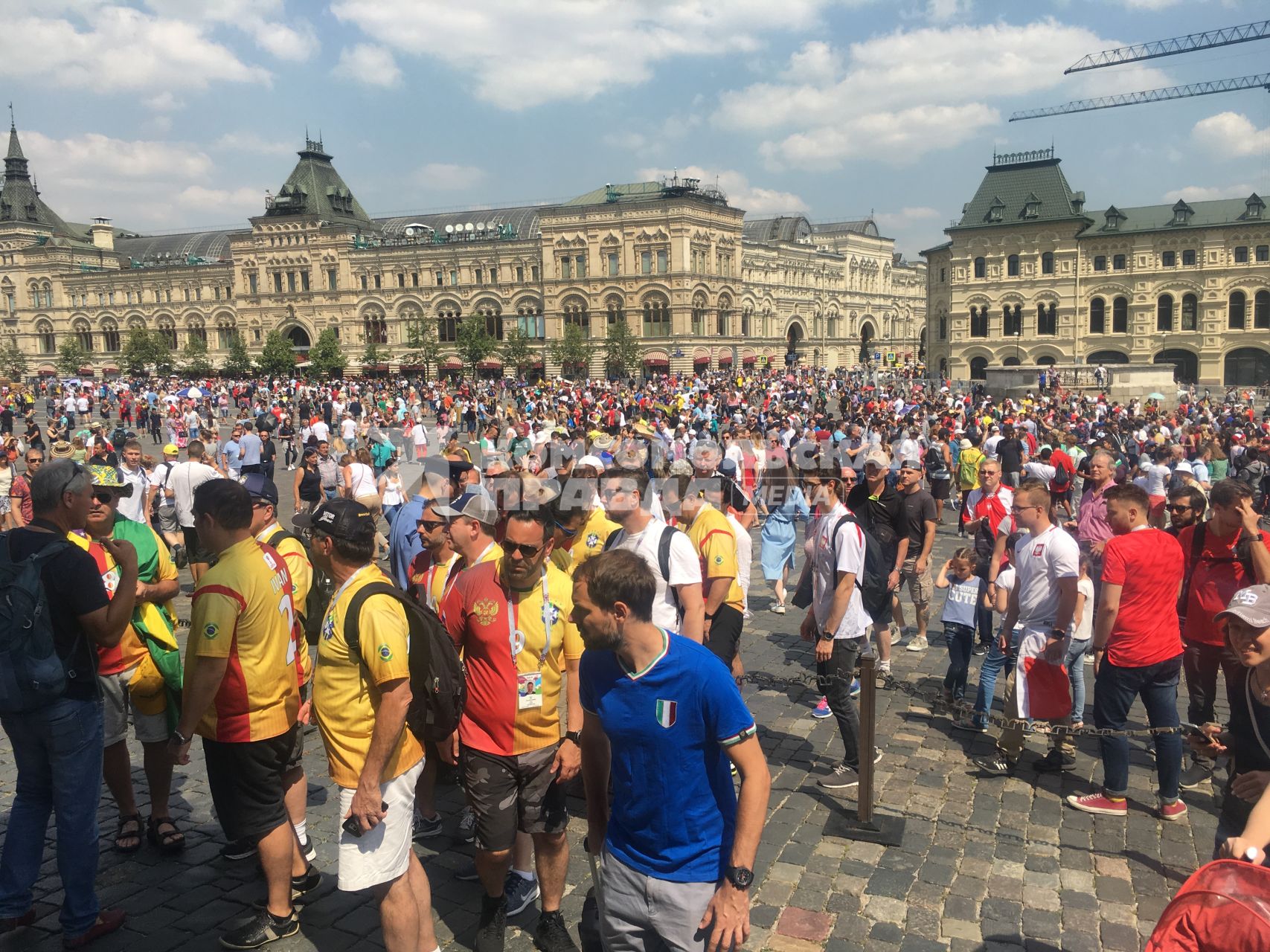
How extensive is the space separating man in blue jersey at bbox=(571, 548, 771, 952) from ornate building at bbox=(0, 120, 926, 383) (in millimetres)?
64264

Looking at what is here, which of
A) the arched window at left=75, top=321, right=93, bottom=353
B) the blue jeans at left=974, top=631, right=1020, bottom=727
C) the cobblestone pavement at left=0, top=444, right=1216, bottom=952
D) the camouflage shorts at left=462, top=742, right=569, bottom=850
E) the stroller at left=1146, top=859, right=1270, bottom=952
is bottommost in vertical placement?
the cobblestone pavement at left=0, top=444, right=1216, bottom=952

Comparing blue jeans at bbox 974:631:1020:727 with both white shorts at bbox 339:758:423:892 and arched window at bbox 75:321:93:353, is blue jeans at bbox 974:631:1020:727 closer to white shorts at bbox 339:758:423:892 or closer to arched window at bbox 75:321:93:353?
white shorts at bbox 339:758:423:892

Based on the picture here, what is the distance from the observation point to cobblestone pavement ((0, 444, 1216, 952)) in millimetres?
4094

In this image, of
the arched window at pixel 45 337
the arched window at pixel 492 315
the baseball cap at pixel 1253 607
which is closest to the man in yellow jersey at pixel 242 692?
the baseball cap at pixel 1253 607

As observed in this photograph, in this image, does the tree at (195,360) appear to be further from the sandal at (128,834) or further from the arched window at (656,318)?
the sandal at (128,834)

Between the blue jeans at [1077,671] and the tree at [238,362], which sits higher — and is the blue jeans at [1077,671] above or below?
below

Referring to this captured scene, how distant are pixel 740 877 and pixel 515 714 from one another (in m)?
1.34

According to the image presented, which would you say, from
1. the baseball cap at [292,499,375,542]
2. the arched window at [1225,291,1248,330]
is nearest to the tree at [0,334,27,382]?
the baseball cap at [292,499,375,542]

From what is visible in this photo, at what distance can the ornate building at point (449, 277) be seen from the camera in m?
67.1

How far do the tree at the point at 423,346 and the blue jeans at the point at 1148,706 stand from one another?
63.8m

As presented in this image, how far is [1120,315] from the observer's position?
61438 mm

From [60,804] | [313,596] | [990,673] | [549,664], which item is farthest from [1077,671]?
[60,804]

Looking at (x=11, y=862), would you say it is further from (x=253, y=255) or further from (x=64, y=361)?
(x=64, y=361)

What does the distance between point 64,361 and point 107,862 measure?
86976 mm
